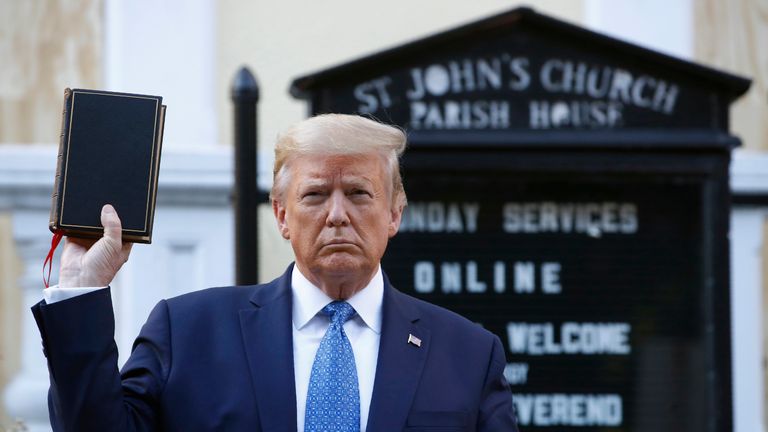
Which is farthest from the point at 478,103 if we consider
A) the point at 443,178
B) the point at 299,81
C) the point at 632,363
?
the point at 632,363

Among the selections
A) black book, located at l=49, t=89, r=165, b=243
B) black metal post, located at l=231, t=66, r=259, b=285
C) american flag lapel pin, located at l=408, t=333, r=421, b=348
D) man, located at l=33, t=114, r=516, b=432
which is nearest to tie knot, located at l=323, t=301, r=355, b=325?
man, located at l=33, t=114, r=516, b=432

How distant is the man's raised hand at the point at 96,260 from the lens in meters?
2.10

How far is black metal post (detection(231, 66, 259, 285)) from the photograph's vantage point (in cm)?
341

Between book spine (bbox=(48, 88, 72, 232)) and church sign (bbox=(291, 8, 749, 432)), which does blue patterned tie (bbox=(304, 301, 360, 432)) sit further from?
church sign (bbox=(291, 8, 749, 432))

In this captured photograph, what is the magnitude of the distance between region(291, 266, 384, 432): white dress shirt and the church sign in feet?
4.04

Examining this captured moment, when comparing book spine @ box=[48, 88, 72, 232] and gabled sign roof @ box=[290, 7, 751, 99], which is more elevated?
gabled sign roof @ box=[290, 7, 751, 99]

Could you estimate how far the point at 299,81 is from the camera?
137 inches

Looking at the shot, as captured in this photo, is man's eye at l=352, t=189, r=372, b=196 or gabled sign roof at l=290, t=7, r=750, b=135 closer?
man's eye at l=352, t=189, r=372, b=196

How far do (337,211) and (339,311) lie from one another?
0.58 ft

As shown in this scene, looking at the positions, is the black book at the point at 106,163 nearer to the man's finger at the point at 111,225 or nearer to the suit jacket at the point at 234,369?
the man's finger at the point at 111,225

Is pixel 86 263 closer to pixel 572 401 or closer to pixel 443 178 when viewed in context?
pixel 443 178

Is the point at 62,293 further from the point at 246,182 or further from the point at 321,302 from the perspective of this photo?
the point at 246,182

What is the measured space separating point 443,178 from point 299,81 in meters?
0.45

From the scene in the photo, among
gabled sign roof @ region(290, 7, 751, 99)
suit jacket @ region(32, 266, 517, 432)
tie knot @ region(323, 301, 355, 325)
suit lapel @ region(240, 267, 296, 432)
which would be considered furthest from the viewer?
gabled sign roof @ region(290, 7, 751, 99)
